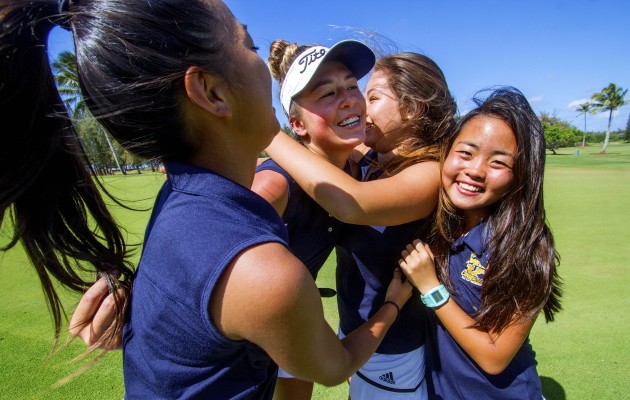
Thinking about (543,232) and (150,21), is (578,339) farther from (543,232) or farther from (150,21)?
(150,21)

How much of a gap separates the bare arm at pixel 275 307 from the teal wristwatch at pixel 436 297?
34.5 inches

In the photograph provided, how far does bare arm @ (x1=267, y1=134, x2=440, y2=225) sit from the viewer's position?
177 cm

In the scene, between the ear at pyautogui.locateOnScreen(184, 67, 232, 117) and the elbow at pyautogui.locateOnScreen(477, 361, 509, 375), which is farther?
the elbow at pyautogui.locateOnScreen(477, 361, 509, 375)

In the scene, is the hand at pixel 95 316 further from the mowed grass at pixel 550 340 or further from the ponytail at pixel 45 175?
the mowed grass at pixel 550 340

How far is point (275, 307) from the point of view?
0.93 m

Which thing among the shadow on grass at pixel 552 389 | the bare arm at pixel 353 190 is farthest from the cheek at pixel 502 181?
the shadow on grass at pixel 552 389

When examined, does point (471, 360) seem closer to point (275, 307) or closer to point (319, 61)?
point (275, 307)

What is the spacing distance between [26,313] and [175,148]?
423cm

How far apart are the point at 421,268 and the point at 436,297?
0.50ft

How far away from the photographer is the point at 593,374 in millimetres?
3037

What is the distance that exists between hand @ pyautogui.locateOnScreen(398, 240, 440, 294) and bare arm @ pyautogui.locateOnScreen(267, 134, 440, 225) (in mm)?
180

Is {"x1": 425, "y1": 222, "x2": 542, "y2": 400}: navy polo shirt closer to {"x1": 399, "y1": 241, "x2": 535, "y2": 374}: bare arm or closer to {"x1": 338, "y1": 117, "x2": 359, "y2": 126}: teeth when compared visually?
{"x1": 399, "y1": 241, "x2": 535, "y2": 374}: bare arm

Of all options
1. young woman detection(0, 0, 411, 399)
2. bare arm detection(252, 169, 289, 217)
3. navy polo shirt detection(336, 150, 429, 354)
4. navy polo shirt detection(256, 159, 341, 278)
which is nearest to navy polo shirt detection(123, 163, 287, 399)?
young woman detection(0, 0, 411, 399)

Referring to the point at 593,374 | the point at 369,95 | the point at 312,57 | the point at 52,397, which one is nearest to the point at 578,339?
the point at 593,374
